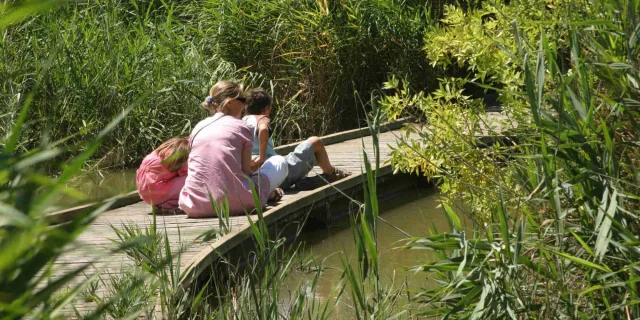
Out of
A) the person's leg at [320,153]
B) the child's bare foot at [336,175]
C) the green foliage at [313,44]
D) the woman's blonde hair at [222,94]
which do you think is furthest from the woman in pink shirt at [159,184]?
the green foliage at [313,44]

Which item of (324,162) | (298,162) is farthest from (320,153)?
(298,162)

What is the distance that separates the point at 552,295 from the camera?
3041 mm

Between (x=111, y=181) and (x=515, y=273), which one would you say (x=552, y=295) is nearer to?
(x=515, y=273)

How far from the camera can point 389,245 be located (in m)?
6.25

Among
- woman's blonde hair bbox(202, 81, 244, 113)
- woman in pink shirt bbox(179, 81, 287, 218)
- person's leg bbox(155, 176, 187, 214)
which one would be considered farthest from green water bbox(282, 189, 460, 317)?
woman's blonde hair bbox(202, 81, 244, 113)

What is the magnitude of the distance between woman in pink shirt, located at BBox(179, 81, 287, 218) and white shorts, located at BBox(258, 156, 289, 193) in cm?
35

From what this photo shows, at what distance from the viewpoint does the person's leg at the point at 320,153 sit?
773cm

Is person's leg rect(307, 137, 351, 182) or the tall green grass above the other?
the tall green grass

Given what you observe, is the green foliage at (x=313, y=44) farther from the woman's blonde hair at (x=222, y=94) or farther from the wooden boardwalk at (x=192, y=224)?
the woman's blonde hair at (x=222, y=94)

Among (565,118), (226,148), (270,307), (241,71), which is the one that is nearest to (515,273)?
(565,118)

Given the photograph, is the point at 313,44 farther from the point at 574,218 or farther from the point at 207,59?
the point at 574,218

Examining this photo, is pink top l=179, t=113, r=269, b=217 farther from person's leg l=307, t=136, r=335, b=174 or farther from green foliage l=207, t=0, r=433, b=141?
green foliage l=207, t=0, r=433, b=141

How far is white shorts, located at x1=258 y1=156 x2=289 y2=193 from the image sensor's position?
709cm

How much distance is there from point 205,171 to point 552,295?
12.0 feet
